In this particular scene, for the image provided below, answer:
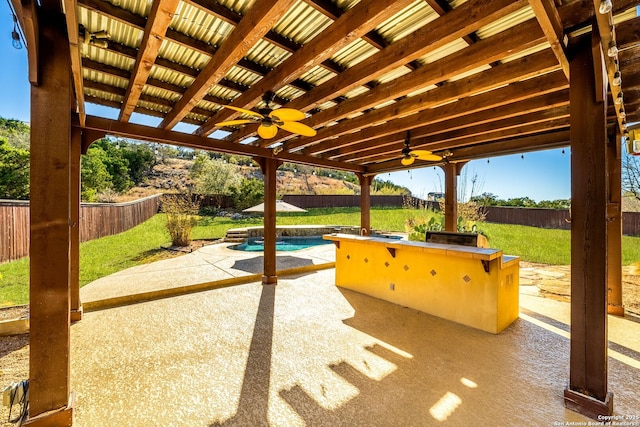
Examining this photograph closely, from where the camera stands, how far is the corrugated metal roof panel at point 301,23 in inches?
75.7

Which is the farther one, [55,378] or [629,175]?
[629,175]

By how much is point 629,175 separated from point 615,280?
5.85m

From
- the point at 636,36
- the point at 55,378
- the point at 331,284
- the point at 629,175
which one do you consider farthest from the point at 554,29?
the point at 629,175

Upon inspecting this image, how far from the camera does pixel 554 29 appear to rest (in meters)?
1.63

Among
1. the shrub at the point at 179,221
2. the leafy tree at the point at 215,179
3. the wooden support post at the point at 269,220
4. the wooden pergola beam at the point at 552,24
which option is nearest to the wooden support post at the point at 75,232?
the wooden support post at the point at 269,220

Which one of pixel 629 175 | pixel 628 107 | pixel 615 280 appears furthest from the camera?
pixel 629 175

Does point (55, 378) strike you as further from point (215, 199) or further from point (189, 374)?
point (215, 199)

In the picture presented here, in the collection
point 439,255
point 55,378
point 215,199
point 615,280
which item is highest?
point 215,199

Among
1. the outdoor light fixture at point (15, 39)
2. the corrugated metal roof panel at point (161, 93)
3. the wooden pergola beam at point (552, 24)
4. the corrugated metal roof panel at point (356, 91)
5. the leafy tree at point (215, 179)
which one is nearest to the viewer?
the wooden pergola beam at point (552, 24)

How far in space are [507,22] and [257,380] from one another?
11.1 feet

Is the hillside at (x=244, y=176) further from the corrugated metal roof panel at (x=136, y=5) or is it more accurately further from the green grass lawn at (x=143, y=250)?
the corrugated metal roof panel at (x=136, y=5)

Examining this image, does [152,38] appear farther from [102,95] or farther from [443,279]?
[443,279]

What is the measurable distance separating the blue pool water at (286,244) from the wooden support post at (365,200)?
343cm

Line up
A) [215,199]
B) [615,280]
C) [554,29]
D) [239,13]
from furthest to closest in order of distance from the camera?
[215,199]
[615,280]
[239,13]
[554,29]
